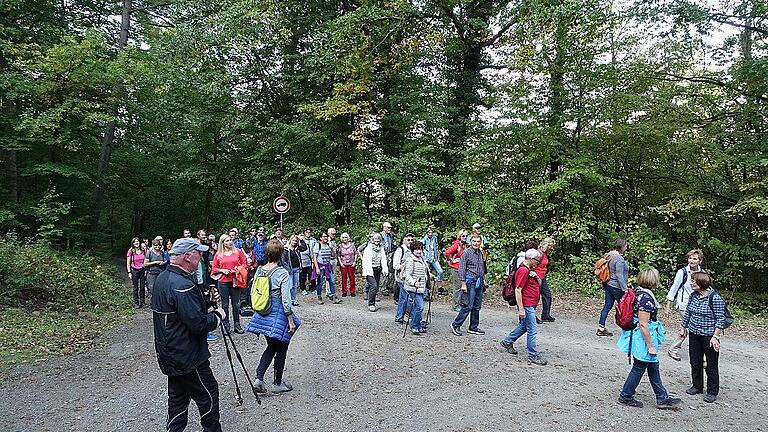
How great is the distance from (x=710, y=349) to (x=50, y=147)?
20879 mm

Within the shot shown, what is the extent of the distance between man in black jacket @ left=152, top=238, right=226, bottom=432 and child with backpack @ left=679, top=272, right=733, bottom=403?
5476 millimetres

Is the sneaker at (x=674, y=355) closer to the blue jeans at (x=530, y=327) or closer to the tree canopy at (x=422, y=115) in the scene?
the blue jeans at (x=530, y=327)

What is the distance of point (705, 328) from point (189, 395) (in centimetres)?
572

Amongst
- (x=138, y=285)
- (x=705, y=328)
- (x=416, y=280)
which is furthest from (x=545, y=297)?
(x=138, y=285)

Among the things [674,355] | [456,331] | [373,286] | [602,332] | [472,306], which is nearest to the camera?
[674,355]

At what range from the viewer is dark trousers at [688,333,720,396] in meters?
6.05

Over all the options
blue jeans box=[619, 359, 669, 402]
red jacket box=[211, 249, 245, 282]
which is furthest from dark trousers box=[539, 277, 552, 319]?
red jacket box=[211, 249, 245, 282]

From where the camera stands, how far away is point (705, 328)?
604 cm

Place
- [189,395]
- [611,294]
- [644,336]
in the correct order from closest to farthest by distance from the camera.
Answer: [189,395] < [644,336] < [611,294]

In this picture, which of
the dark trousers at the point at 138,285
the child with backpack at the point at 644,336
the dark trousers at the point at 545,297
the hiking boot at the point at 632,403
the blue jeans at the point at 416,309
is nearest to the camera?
the child with backpack at the point at 644,336

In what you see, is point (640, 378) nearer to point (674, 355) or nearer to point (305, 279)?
point (674, 355)

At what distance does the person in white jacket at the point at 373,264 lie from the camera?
11508 millimetres

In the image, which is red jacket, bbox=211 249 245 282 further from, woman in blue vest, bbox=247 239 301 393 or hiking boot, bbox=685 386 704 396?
hiking boot, bbox=685 386 704 396

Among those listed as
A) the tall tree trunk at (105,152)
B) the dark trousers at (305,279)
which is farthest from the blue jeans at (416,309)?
the tall tree trunk at (105,152)
